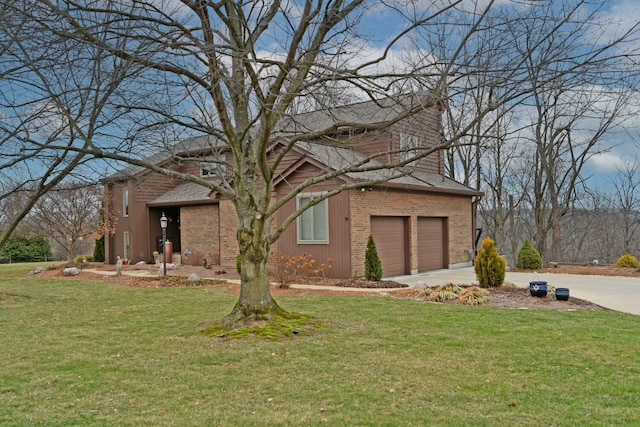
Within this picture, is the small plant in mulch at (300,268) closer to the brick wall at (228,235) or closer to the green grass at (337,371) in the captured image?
the brick wall at (228,235)

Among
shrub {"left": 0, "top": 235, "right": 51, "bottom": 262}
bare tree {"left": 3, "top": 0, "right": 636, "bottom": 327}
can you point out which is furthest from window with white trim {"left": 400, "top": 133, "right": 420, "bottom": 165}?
shrub {"left": 0, "top": 235, "right": 51, "bottom": 262}

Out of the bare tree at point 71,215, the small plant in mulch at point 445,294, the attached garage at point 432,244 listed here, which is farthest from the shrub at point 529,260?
the bare tree at point 71,215

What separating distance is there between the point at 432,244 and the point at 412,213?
2.08 meters

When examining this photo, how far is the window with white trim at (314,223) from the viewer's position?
16062 millimetres

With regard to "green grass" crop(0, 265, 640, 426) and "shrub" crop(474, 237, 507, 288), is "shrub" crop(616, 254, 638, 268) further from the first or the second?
"green grass" crop(0, 265, 640, 426)

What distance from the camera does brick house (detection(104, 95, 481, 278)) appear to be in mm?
15539

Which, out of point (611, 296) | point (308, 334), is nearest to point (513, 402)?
point (308, 334)

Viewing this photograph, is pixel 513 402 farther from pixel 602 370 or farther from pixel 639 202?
pixel 639 202

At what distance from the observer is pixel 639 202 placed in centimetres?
2808

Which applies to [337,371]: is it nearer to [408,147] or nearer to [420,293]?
[408,147]

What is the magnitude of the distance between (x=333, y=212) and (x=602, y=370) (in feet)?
34.8

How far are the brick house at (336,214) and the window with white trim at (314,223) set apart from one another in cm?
3

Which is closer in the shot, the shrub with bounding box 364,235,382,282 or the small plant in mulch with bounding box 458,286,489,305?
the small plant in mulch with bounding box 458,286,489,305

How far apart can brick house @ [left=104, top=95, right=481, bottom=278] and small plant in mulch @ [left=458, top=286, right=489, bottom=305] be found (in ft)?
9.23
